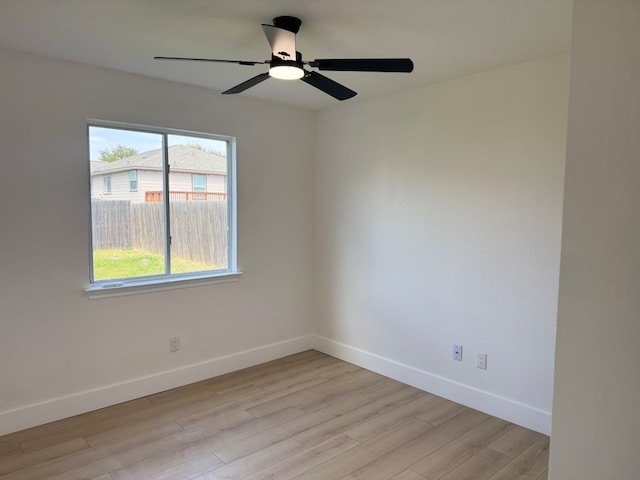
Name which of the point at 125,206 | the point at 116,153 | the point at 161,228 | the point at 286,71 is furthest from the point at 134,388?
the point at 286,71

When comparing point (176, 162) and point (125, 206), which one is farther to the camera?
point (176, 162)

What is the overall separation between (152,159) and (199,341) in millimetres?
1580

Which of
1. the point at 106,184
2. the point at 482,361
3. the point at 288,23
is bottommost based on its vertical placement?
the point at 482,361

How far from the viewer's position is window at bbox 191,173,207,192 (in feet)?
12.0

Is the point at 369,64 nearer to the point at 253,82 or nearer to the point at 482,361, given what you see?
the point at 253,82

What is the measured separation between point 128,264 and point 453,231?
101 inches

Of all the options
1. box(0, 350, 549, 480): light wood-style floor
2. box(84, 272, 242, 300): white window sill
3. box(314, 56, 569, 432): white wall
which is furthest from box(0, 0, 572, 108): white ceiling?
box(0, 350, 549, 480): light wood-style floor

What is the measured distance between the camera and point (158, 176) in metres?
3.44

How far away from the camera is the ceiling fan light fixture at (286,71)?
2.19m

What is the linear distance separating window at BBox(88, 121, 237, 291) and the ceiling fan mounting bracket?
1.60 metres

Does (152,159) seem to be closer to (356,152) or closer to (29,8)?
(29,8)

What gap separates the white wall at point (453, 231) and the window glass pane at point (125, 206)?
165 centimetres

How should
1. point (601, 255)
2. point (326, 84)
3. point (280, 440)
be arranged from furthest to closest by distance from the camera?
point (280, 440), point (326, 84), point (601, 255)

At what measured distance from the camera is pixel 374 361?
3.91 m
